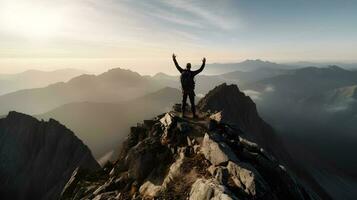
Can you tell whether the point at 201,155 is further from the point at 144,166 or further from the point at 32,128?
the point at 32,128

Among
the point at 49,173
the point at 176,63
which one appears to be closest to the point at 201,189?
the point at 176,63

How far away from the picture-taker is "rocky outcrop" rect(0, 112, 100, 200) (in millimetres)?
141125

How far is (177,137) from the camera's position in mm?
29906

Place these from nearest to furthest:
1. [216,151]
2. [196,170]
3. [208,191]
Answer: [208,191]
[196,170]
[216,151]

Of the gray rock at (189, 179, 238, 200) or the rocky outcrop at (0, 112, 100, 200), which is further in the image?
the rocky outcrop at (0, 112, 100, 200)

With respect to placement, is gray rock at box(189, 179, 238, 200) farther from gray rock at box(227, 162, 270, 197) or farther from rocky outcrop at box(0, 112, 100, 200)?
rocky outcrop at box(0, 112, 100, 200)

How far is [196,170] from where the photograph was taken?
79.2ft

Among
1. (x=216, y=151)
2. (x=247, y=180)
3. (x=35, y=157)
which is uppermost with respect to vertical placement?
(x=216, y=151)

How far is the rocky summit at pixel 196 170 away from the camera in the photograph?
2141cm

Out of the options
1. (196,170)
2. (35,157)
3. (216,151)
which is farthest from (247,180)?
(35,157)

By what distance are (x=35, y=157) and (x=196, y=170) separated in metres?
154

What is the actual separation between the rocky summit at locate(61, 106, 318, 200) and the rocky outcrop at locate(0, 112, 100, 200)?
4325 inches

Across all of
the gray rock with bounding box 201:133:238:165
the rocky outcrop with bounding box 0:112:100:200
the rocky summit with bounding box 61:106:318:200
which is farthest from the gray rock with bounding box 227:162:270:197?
the rocky outcrop with bounding box 0:112:100:200

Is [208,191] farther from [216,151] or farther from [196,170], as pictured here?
[216,151]
